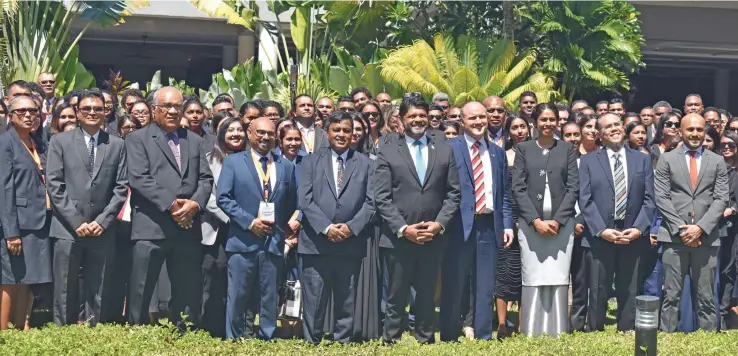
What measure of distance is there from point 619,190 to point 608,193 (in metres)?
0.11

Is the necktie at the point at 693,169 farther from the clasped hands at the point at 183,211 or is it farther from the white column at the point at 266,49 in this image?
the white column at the point at 266,49

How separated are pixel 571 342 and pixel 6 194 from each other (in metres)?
4.96

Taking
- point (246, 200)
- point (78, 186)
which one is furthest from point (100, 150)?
point (246, 200)

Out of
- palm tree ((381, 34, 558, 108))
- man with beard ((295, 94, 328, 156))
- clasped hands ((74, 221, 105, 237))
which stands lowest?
clasped hands ((74, 221, 105, 237))

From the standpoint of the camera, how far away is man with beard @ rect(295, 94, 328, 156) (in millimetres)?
10977

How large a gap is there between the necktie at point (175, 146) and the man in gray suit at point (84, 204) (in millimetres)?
466

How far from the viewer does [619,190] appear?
10023 millimetres

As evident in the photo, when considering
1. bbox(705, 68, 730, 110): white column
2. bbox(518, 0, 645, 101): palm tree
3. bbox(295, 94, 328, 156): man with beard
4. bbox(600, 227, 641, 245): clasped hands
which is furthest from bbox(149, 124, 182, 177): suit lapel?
bbox(705, 68, 730, 110): white column

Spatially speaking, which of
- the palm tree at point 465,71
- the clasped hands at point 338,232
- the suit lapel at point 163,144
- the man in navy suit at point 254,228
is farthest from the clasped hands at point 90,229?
the palm tree at point 465,71

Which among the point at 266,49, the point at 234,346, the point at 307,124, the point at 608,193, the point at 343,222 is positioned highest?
the point at 266,49

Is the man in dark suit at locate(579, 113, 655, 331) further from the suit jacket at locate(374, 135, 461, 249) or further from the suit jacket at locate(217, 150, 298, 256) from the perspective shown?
the suit jacket at locate(217, 150, 298, 256)

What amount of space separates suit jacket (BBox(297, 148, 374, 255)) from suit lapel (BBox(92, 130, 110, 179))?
1764mm

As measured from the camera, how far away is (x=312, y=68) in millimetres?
20062

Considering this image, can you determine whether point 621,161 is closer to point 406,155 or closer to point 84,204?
Answer: point 406,155
